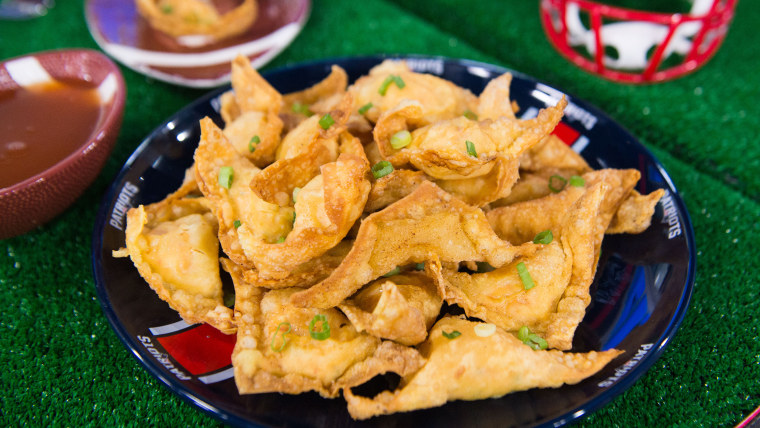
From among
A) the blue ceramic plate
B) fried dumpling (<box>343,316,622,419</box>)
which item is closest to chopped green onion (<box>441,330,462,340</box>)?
fried dumpling (<box>343,316,622,419</box>)

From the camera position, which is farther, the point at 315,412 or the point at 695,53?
the point at 695,53

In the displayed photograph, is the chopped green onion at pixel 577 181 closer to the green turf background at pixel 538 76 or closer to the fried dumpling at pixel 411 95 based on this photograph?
the fried dumpling at pixel 411 95

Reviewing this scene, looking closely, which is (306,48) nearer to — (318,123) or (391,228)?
(318,123)

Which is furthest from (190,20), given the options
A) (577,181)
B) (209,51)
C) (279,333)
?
(577,181)

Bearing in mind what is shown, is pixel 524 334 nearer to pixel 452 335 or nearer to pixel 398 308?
pixel 452 335

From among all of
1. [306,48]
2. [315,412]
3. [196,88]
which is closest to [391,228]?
[315,412]

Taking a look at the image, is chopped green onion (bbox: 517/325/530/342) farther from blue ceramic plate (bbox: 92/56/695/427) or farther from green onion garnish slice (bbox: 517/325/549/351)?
blue ceramic plate (bbox: 92/56/695/427)

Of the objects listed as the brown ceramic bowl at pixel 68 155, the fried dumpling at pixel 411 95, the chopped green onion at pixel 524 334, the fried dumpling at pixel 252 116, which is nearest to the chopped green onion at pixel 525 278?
the chopped green onion at pixel 524 334

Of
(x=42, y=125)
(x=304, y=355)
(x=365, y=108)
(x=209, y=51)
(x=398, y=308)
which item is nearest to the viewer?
(x=398, y=308)
